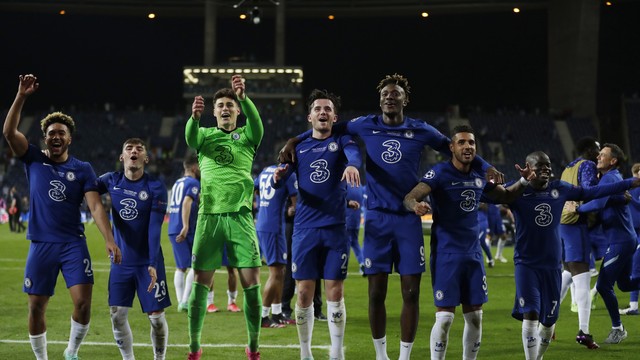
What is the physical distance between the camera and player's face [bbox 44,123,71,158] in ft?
24.8

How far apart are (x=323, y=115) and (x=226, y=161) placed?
40.9 inches

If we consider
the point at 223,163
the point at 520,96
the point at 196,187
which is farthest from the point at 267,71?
the point at 223,163

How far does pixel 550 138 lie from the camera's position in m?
53.1

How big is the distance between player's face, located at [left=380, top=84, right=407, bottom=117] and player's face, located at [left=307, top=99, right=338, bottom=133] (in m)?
0.54

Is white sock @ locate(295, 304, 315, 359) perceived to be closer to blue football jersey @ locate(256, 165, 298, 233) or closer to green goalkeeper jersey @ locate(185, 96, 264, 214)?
green goalkeeper jersey @ locate(185, 96, 264, 214)

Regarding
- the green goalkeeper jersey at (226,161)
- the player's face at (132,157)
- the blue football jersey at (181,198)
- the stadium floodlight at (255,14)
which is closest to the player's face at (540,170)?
the green goalkeeper jersey at (226,161)

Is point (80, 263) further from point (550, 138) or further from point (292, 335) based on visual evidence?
point (550, 138)

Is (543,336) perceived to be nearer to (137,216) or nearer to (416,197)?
(416,197)

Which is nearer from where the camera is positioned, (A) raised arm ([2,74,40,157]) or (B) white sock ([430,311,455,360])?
(A) raised arm ([2,74,40,157])

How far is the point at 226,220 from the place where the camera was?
26.5 ft

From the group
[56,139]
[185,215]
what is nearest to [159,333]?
[56,139]

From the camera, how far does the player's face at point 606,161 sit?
31.1 feet

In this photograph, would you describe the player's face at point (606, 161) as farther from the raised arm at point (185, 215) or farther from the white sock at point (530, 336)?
the raised arm at point (185, 215)

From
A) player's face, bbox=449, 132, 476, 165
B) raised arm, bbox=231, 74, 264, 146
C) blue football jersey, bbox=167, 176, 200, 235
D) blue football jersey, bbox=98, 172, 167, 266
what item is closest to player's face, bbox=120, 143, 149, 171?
blue football jersey, bbox=98, 172, 167, 266
